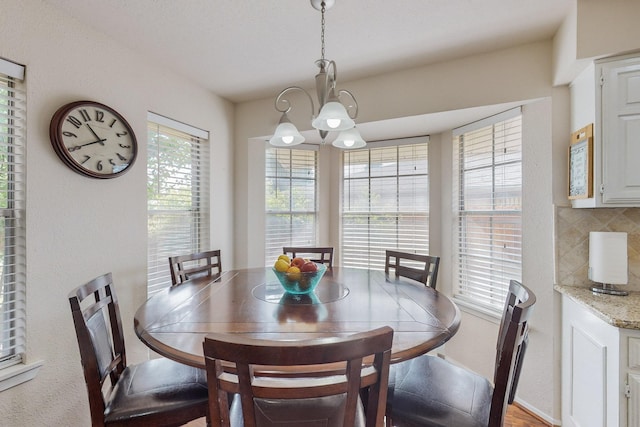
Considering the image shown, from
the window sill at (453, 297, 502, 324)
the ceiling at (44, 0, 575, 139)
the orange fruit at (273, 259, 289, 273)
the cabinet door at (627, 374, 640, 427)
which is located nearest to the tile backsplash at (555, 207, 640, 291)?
the window sill at (453, 297, 502, 324)

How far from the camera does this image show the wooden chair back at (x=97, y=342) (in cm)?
122

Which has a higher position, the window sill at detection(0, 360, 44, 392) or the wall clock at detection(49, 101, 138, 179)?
the wall clock at detection(49, 101, 138, 179)

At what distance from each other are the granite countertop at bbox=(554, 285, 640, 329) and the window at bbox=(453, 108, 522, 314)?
0.46 m

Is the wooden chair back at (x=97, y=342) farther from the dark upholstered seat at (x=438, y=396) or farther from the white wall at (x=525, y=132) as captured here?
the white wall at (x=525, y=132)

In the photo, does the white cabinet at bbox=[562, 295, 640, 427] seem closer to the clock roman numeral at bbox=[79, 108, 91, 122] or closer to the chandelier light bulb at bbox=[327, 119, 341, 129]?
the chandelier light bulb at bbox=[327, 119, 341, 129]

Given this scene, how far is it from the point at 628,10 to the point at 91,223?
340 centimetres

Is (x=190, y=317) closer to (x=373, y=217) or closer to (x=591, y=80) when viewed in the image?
(x=373, y=217)

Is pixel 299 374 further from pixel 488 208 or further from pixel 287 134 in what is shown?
pixel 488 208

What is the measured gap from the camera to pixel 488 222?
258 cm

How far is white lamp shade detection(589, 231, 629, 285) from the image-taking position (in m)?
1.75

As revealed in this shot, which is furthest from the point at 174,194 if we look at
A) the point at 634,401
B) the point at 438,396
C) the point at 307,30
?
the point at 634,401

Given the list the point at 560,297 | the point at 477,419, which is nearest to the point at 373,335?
the point at 477,419

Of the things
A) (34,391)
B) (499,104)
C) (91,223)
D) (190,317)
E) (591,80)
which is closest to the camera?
(190,317)

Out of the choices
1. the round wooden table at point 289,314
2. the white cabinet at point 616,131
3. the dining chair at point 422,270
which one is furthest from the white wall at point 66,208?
the white cabinet at point 616,131
